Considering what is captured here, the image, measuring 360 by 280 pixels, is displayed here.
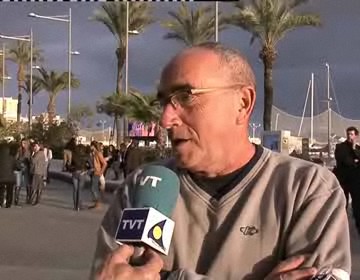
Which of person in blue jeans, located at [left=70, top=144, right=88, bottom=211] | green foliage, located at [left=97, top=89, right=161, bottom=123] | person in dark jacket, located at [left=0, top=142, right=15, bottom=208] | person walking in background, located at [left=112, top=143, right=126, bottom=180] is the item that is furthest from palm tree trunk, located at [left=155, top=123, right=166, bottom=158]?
green foliage, located at [left=97, top=89, right=161, bottom=123]

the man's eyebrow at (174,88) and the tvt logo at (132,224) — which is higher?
the man's eyebrow at (174,88)

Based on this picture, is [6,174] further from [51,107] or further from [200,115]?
[51,107]

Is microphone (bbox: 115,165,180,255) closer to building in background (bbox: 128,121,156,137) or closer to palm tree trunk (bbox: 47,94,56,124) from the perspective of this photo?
building in background (bbox: 128,121,156,137)

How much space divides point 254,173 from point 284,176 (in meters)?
0.09

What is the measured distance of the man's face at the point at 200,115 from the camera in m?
2.78

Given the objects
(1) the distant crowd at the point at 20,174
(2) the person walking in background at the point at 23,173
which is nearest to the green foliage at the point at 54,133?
(2) the person walking in background at the point at 23,173

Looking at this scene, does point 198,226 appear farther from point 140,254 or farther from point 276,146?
point 276,146

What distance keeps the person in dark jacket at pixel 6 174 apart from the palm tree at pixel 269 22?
Answer: 1952cm

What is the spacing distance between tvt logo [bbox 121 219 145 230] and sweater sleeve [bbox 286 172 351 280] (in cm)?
48

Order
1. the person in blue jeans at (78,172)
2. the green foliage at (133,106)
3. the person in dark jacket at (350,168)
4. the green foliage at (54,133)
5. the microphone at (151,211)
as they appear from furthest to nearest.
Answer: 1. the green foliage at (54,133)
2. the green foliage at (133,106)
3. the person in blue jeans at (78,172)
4. the person in dark jacket at (350,168)
5. the microphone at (151,211)

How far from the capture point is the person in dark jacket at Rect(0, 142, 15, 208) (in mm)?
21422

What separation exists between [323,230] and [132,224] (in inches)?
22.0

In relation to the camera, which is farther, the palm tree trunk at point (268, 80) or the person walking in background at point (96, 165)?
the palm tree trunk at point (268, 80)

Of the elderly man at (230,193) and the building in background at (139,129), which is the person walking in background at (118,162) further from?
the elderly man at (230,193)
